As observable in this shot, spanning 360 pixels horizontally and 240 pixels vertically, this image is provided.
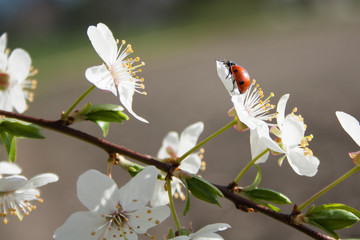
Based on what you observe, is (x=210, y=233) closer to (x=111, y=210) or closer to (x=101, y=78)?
(x=111, y=210)

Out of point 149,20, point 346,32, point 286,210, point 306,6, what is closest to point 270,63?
point 346,32

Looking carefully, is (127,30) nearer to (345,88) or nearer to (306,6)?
(306,6)

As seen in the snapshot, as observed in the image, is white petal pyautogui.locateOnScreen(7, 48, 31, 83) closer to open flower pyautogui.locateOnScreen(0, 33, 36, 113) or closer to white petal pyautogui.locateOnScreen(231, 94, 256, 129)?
open flower pyautogui.locateOnScreen(0, 33, 36, 113)

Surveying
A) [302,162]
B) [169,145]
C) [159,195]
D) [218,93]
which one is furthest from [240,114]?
[218,93]

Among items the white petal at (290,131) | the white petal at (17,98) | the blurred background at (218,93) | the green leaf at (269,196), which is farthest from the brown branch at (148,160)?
the blurred background at (218,93)

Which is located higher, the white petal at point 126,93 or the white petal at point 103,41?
the white petal at point 103,41

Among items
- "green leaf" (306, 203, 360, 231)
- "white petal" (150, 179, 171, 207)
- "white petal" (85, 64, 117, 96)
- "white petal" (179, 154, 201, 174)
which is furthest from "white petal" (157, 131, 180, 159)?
"green leaf" (306, 203, 360, 231)

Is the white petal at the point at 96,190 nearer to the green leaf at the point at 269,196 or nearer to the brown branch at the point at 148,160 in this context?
the brown branch at the point at 148,160

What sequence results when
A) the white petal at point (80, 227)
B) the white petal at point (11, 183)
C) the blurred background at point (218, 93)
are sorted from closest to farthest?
the white petal at point (80, 227), the white petal at point (11, 183), the blurred background at point (218, 93)
